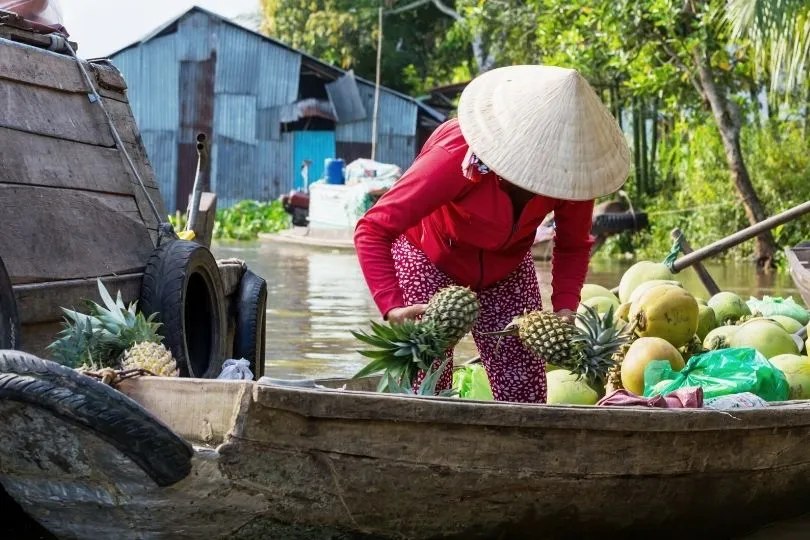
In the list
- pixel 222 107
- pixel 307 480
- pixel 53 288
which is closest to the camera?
pixel 307 480

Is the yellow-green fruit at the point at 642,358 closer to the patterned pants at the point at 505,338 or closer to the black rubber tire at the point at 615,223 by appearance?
the patterned pants at the point at 505,338

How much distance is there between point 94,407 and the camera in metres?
2.93

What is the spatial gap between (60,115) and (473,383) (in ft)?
6.35

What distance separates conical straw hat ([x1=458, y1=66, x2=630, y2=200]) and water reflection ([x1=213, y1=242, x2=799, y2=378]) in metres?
3.52

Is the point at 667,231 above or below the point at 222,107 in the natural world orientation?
below

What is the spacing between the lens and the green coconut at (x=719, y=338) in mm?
5051

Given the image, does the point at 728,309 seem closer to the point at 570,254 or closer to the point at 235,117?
the point at 570,254

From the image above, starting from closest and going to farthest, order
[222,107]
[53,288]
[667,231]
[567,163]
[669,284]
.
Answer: [567,163] < [53,288] < [669,284] < [667,231] < [222,107]

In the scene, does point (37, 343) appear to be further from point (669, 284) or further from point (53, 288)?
point (669, 284)

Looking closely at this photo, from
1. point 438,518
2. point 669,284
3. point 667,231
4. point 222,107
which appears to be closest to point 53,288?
point 438,518

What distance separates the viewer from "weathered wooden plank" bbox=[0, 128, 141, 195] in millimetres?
4137

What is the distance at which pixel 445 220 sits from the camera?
3.95 metres

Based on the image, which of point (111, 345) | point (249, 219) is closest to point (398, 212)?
point (111, 345)

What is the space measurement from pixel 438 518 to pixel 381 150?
25.7 meters
